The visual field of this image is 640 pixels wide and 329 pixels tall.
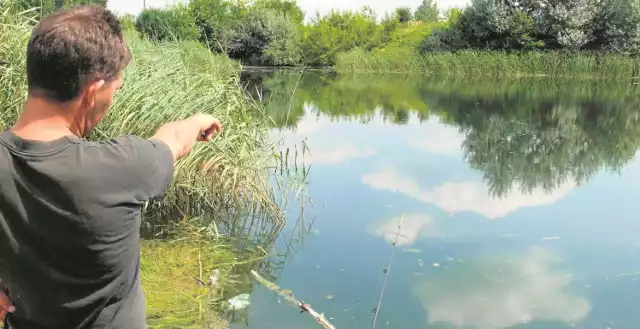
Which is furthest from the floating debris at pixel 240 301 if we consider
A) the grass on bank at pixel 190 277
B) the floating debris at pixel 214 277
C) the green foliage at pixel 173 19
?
the green foliage at pixel 173 19

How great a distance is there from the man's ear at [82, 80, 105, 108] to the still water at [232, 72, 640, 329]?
2931 millimetres

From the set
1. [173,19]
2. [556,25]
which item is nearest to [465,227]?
[173,19]

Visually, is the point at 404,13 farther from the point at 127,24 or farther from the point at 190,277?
the point at 190,277

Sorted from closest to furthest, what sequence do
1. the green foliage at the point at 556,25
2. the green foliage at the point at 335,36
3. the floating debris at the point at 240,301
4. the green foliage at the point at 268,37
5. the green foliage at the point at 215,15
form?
the floating debris at the point at 240,301
the green foliage at the point at 556,25
the green foliage at the point at 215,15
the green foliage at the point at 268,37
the green foliage at the point at 335,36

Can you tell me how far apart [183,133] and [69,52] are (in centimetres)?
35

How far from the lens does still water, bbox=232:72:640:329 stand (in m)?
4.51

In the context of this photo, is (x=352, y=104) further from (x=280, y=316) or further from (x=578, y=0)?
(x=578, y=0)

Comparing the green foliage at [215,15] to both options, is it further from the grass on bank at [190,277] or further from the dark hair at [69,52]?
the dark hair at [69,52]

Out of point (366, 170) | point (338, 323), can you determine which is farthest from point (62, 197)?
point (366, 170)

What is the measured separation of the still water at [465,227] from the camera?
4.51 metres

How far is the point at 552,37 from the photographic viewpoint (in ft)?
91.8

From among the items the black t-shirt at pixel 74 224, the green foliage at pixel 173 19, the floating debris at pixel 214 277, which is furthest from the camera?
the green foliage at pixel 173 19

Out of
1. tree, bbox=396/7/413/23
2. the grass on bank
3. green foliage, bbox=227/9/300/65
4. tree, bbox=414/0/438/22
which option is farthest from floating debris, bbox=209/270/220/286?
tree, bbox=414/0/438/22

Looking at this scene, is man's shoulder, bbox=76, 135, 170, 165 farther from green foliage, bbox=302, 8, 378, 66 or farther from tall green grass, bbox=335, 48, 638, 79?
green foliage, bbox=302, 8, 378, 66
